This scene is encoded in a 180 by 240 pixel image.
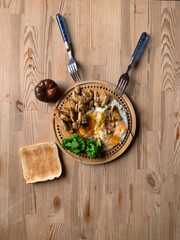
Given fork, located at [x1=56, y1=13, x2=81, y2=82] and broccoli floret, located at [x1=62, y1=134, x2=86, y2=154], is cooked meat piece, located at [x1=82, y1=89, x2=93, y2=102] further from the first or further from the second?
broccoli floret, located at [x1=62, y1=134, x2=86, y2=154]

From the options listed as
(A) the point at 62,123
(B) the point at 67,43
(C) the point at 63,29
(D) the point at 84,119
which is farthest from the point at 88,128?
(C) the point at 63,29

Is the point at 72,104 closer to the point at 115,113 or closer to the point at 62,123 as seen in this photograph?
the point at 62,123

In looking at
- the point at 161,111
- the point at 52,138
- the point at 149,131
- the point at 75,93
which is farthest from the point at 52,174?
the point at 161,111

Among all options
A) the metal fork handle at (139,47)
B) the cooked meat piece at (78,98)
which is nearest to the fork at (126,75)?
the metal fork handle at (139,47)

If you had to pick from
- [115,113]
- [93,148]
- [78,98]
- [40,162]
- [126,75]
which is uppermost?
[126,75]

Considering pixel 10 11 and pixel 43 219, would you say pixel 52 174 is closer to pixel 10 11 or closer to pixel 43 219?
pixel 43 219
